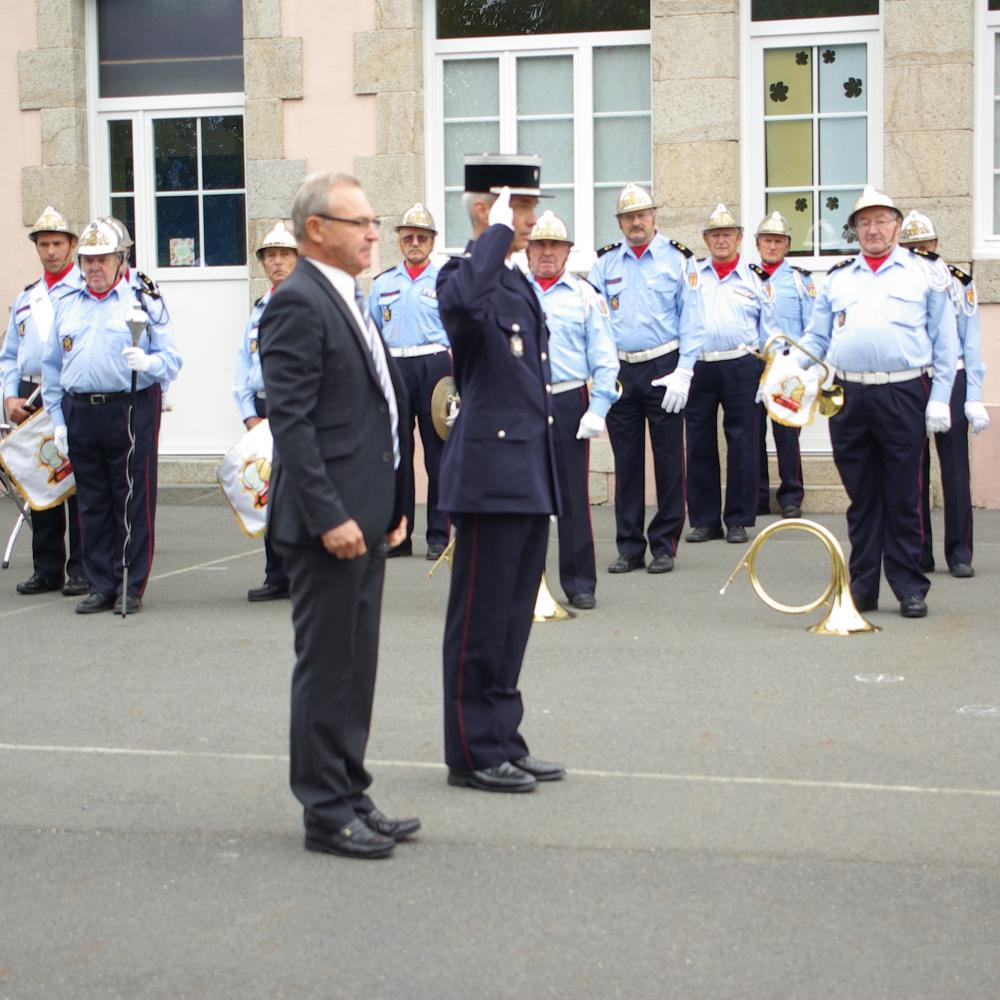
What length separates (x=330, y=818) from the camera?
17.0 feet

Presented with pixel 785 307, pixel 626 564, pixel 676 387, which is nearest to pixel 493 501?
pixel 676 387

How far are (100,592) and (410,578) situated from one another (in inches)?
75.0

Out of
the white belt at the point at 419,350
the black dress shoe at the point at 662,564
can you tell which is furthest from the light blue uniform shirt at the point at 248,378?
the black dress shoe at the point at 662,564

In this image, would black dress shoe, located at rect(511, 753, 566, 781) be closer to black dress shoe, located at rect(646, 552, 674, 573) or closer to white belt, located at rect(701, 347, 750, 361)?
black dress shoe, located at rect(646, 552, 674, 573)

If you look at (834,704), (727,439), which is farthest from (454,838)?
(727,439)

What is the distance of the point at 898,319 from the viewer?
8969mm

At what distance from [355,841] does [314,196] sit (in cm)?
178

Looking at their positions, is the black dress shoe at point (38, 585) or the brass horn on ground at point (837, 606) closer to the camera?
the brass horn on ground at point (837, 606)

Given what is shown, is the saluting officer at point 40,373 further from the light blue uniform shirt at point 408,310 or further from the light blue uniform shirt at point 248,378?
the light blue uniform shirt at point 408,310

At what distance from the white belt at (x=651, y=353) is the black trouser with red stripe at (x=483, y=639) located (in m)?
5.21

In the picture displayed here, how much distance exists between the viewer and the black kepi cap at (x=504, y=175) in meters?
5.77

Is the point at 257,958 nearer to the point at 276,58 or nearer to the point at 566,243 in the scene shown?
the point at 566,243

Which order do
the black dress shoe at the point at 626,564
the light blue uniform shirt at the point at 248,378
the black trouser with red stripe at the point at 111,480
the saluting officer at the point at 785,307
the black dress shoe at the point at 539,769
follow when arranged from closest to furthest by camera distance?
the black dress shoe at the point at 539,769 < the black trouser with red stripe at the point at 111,480 < the light blue uniform shirt at the point at 248,378 < the black dress shoe at the point at 626,564 < the saluting officer at the point at 785,307

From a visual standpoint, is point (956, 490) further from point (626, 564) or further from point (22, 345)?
point (22, 345)
